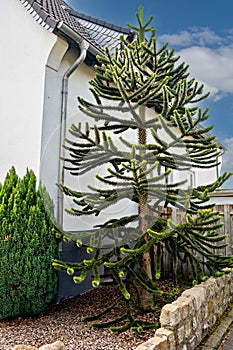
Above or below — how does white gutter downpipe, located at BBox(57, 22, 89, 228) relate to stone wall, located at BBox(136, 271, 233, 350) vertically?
above

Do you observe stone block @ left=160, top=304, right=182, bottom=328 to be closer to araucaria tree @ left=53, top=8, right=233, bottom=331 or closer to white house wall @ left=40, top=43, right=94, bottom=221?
araucaria tree @ left=53, top=8, right=233, bottom=331

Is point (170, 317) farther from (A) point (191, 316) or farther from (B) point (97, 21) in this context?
(B) point (97, 21)

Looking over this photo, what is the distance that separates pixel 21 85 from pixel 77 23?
405 cm

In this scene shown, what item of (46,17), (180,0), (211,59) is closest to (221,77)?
(211,59)

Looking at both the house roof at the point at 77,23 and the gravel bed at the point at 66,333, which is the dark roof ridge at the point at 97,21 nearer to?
the house roof at the point at 77,23

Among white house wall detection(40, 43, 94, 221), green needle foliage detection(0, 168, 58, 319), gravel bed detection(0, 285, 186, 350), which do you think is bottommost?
gravel bed detection(0, 285, 186, 350)

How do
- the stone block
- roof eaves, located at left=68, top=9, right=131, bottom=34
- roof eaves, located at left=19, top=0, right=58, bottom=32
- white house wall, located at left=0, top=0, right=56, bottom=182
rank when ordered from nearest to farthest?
the stone block → roof eaves, located at left=19, top=0, right=58, bottom=32 → white house wall, located at left=0, top=0, right=56, bottom=182 → roof eaves, located at left=68, top=9, right=131, bottom=34

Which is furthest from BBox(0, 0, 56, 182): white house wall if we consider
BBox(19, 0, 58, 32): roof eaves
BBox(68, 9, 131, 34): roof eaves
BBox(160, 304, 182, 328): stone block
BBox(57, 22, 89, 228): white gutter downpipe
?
BBox(160, 304, 182, 328): stone block

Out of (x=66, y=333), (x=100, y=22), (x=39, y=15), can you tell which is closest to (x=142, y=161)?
(x=66, y=333)

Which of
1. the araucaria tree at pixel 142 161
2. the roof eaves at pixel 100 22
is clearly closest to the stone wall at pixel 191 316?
the araucaria tree at pixel 142 161

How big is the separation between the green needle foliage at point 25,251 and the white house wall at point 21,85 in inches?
48.1

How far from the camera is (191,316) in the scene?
4695mm

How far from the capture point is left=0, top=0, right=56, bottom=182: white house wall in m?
6.68

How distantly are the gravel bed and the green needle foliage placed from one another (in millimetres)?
260
